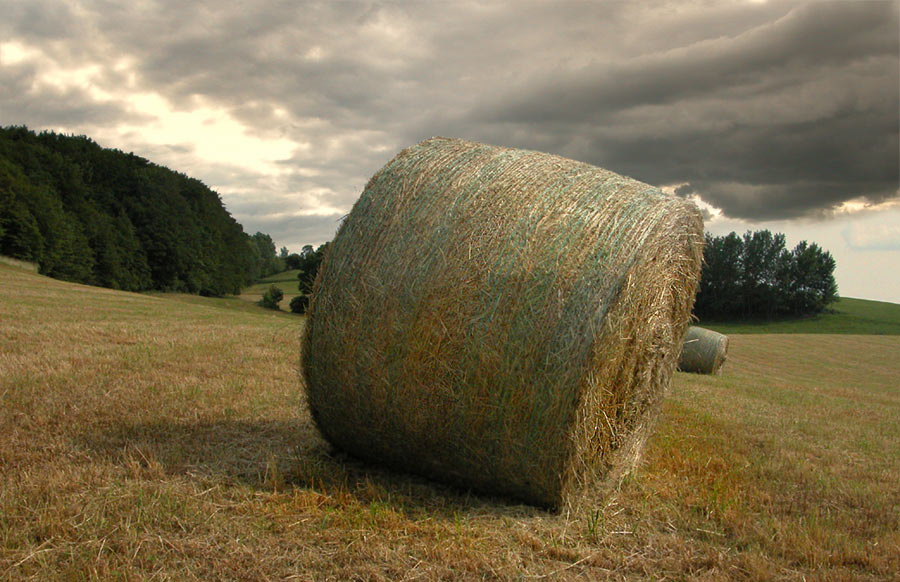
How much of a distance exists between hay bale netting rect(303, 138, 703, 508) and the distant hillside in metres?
50.2

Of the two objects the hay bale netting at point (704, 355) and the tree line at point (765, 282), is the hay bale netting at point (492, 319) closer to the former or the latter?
the hay bale netting at point (704, 355)

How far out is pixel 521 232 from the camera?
15.8ft

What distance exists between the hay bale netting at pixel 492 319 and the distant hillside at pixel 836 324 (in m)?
50.2

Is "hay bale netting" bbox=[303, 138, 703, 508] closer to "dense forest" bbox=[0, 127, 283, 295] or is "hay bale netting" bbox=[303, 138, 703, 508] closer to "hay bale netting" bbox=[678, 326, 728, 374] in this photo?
"hay bale netting" bbox=[678, 326, 728, 374]

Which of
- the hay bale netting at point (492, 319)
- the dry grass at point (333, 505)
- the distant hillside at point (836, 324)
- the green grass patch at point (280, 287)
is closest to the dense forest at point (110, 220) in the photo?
the green grass patch at point (280, 287)

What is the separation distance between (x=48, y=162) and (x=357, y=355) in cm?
5473

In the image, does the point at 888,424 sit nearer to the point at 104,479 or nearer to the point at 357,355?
the point at 357,355

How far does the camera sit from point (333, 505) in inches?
183

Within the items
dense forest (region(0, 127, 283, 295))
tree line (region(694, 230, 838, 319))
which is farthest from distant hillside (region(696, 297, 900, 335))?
dense forest (region(0, 127, 283, 295))

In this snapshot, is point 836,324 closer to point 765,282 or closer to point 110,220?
point 765,282

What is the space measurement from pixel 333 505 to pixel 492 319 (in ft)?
5.71

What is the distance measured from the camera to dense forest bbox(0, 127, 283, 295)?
42.0 m

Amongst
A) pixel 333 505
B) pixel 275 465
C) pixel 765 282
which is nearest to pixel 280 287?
pixel 765 282

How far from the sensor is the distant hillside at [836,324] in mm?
52062
